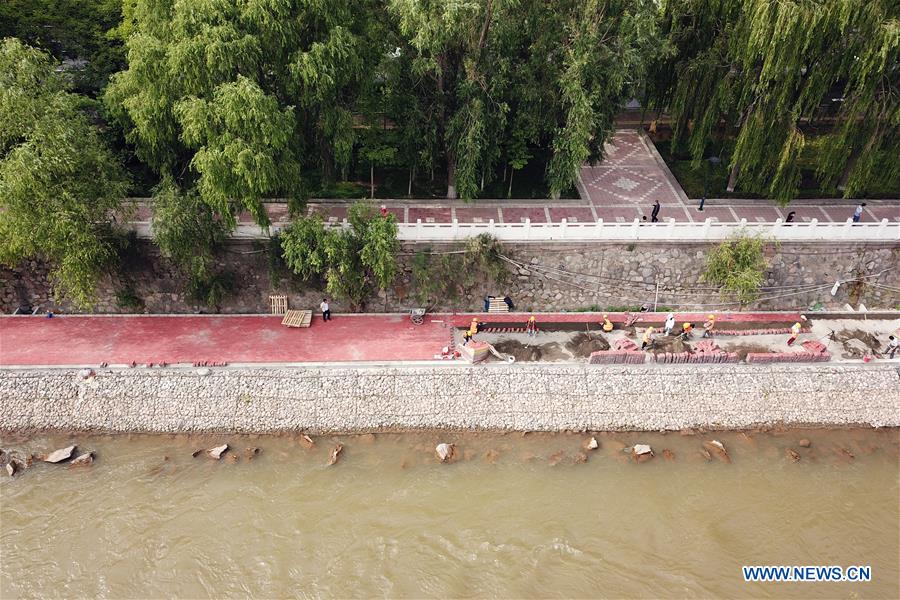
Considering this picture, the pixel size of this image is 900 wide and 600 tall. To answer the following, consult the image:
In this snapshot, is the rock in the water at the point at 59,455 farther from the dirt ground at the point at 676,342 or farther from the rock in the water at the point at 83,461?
the dirt ground at the point at 676,342

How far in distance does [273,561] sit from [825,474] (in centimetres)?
1923

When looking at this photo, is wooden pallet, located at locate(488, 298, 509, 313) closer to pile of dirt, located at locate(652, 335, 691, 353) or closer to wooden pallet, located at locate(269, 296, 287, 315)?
pile of dirt, located at locate(652, 335, 691, 353)

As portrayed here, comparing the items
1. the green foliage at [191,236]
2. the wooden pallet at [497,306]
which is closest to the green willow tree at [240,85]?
the green foliage at [191,236]

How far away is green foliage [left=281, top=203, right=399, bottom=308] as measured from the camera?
73.6ft

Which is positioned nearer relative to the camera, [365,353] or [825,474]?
[825,474]

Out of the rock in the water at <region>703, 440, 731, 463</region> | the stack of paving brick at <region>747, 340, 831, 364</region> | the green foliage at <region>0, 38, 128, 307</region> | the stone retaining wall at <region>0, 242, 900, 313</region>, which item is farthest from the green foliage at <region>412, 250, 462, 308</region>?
the stack of paving brick at <region>747, 340, 831, 364</region>

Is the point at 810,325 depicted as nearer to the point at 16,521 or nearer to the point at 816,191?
the point at 816,191

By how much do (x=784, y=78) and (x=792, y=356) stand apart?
433 inches

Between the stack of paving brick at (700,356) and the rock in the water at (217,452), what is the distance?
16.4 meters

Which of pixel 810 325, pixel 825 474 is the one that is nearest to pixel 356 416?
pixel 825 474

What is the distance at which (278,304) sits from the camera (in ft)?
83.0

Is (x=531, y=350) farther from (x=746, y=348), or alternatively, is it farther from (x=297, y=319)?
(x=297, y=319)

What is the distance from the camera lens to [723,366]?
2352cm

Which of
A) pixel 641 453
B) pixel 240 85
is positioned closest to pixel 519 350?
pixel 641 453
